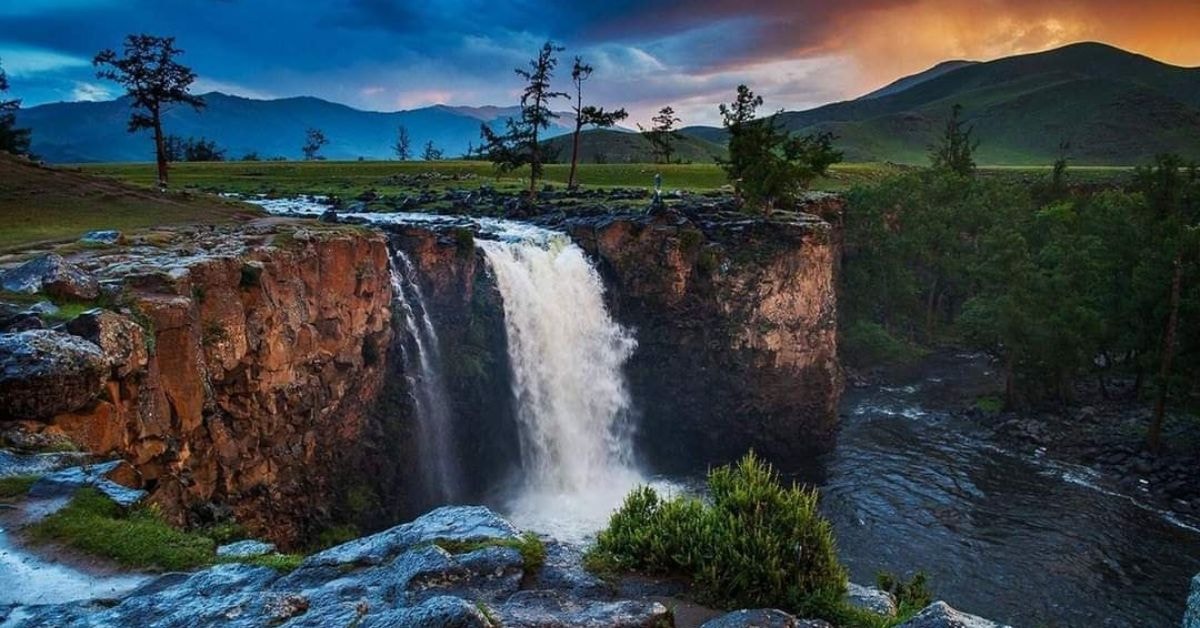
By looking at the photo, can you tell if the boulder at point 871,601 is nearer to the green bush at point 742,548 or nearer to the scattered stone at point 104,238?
the green bush at point 742,548

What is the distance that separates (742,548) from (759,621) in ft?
5.30

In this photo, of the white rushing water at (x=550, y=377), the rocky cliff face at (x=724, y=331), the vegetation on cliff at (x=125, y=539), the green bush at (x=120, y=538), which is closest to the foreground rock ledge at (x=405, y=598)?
the vegetation on cliff at (x=125, y=539)

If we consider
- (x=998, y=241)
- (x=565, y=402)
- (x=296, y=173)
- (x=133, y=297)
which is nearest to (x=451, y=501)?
(x=565, y=402)

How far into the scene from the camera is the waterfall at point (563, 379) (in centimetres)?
3391

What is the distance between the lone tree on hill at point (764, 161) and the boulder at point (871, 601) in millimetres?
32459

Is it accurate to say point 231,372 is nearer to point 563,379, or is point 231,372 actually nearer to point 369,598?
point 369,598

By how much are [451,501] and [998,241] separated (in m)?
35.6

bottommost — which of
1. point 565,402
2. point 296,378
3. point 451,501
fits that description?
point 451,501

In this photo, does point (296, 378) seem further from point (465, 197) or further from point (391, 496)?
point (465, 197)

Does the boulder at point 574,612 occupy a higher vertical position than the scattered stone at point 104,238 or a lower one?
lower

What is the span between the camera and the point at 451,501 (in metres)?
31.7

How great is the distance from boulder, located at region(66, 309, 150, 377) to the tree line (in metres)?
42.3

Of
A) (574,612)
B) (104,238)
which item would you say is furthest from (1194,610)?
(104,238)

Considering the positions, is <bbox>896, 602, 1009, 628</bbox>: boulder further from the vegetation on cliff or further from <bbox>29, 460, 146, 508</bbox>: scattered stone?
<bbox>29, 460, 146, 508</bbox>: scattered stone
